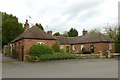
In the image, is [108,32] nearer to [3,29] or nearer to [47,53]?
[3,29]

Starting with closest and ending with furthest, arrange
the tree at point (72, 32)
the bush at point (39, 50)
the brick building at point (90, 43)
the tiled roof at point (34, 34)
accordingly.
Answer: the bush at point (39, 50) → the tiled roof at point (34, 34) → the brick building at point (90, 43) → the tree at point (72, 32)

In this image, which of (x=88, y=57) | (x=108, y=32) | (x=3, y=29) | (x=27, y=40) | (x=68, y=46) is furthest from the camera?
(x=108, y=32)

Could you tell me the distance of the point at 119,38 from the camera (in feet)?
146

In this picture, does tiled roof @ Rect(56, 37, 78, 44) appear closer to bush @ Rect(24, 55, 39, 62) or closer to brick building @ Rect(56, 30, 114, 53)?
brick building @ Rect(56, 30, 114, 53)

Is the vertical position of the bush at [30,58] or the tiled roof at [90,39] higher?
the tiled roof at [90,39]

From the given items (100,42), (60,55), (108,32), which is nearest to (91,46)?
(100,42)

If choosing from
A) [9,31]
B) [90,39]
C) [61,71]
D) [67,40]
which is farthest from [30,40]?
[9,31]

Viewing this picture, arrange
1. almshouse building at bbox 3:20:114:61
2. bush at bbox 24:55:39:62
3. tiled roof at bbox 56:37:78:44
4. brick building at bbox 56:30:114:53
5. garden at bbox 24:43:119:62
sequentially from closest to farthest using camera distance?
bush at bbox 24:55:39:62 → garden at bbox 24:43:119:62 → almshouse building at bbox 3:20:114:61 → brick building at bbox 56:30:114:53 → tiled roof at bbox 56:37:78:44

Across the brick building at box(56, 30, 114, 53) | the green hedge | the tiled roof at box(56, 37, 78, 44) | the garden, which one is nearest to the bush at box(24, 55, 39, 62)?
the garden

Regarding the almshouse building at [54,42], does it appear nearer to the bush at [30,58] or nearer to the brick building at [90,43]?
the brick building at [90,43]

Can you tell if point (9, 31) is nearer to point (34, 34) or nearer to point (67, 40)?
point (67, 40)

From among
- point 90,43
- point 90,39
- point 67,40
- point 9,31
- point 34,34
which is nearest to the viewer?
point 34,34

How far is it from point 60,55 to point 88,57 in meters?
6.62

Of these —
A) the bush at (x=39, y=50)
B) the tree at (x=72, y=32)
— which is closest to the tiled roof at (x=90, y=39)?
the bush at (x=39, y=50)
